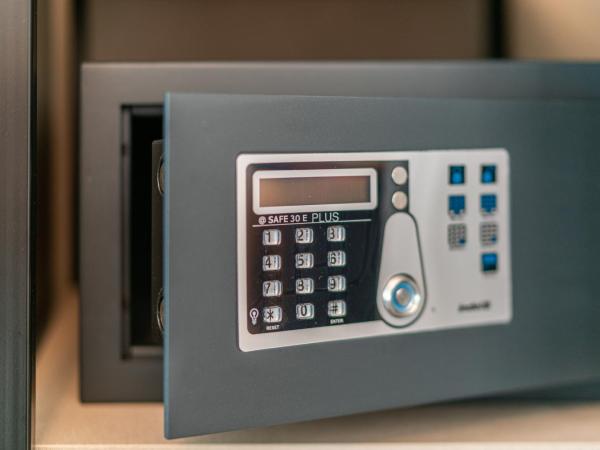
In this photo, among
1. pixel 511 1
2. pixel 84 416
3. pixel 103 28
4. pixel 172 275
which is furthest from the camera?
pixel 511 1

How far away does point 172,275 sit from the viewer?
0.32m

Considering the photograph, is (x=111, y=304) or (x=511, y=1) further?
(x=511, y=1)

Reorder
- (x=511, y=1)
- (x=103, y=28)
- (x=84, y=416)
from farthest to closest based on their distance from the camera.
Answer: (x=511, y=1), (x=103, y=28), (x=84, y=416)

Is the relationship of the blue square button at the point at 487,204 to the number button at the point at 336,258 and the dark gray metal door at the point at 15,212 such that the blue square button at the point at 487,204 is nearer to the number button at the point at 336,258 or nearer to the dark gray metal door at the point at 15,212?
the number button at the point at 336,258

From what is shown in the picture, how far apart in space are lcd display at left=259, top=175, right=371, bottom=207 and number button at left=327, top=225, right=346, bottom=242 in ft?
0.05

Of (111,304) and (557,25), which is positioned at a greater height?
(557,25)

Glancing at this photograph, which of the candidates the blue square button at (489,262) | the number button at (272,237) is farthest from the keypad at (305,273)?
the blue square button at (489,262)

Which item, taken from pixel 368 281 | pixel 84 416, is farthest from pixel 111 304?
pixel 368 281

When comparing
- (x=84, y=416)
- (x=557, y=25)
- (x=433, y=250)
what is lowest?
(x=84, y=416)

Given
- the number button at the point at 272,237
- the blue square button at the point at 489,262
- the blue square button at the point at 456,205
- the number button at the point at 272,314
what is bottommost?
the number button at the point at 272,314

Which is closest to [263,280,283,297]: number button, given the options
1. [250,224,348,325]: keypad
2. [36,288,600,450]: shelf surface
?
[250,224,348,325]: keypad

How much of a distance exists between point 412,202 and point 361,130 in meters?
0.06

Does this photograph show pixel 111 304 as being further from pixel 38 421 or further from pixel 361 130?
pixel 361 130

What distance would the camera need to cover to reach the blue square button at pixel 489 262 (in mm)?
413
